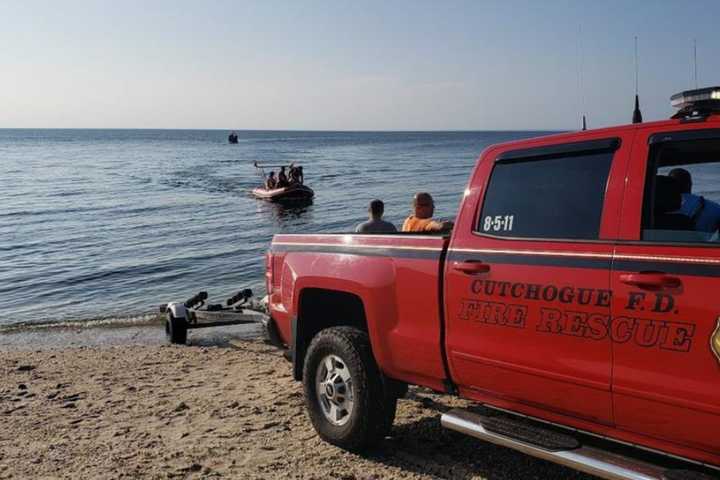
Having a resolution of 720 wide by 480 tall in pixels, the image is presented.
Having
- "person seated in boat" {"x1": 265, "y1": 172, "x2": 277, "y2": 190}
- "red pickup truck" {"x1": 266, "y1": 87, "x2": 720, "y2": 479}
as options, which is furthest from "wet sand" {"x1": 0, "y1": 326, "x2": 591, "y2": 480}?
"person seated in boat" {"x1": 265, "y1": 172, "x2": 277, "y2": 190}

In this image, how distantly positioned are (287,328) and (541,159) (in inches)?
103

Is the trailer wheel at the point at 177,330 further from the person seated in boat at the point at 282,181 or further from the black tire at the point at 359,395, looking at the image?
the person seated in boat at the point at 282,181

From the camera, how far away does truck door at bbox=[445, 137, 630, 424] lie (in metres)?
3.70

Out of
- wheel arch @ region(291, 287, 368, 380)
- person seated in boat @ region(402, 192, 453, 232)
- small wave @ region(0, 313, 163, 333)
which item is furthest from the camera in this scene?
small wave @ region(0, 313, 163, 333)

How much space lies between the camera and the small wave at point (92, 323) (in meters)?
13.2

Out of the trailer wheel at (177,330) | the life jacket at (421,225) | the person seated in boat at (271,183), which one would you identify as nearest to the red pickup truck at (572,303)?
the life jacket at (421,225)

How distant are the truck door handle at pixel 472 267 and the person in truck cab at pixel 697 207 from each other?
107cm

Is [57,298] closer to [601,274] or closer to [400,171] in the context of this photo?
[601,274]

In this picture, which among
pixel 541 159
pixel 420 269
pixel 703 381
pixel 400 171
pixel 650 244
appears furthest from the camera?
pixel 400 171

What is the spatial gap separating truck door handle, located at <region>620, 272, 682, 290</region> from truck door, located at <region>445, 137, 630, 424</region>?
0.13 m

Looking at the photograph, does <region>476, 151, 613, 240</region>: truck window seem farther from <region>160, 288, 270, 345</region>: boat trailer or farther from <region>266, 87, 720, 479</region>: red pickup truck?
<region>160, 288, 270, 345</region>: boat trailer

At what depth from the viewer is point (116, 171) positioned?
212 ft

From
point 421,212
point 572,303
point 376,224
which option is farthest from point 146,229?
point 572,303

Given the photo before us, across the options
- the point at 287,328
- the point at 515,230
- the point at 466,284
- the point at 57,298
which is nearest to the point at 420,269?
the point at 466,284
